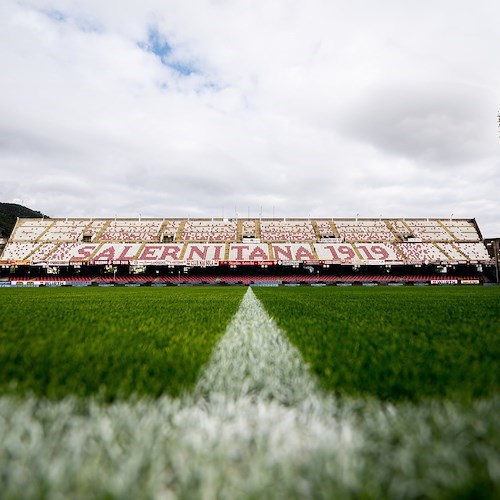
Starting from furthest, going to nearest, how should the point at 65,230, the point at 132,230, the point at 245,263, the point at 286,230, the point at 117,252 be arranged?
the point at 286,230 → the point at 132,230 → the point at 65,230 → the point at 117,252 → the point at 245,263

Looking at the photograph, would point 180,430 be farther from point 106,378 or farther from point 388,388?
point 388,388

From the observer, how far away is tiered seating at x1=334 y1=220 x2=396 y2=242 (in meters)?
44.3

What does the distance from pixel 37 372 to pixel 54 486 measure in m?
1.15

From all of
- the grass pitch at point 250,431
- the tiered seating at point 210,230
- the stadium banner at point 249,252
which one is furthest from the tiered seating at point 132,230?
the grass pitch at point 250,431

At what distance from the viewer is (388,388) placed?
138 cm

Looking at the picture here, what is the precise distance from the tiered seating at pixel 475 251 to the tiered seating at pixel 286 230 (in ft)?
56.6

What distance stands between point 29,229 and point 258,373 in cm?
5091

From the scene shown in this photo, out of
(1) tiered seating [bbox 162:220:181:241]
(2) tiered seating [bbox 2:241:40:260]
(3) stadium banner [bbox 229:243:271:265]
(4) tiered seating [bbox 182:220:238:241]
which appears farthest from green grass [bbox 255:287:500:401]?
(2) tiered seating [bbox 2:241:40:260]

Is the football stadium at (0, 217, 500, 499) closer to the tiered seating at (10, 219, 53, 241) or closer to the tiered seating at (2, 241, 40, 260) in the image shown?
the tiered seating at (2, 241, 40, 260)

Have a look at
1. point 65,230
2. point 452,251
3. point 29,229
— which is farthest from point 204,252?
point 452,251

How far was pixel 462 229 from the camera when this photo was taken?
45562mm

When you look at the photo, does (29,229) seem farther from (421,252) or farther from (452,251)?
(452,251)

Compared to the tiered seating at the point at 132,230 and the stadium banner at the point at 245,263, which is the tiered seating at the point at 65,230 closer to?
the tiered seating at the point at 132,230

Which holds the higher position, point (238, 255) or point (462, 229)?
point (462, 229)
